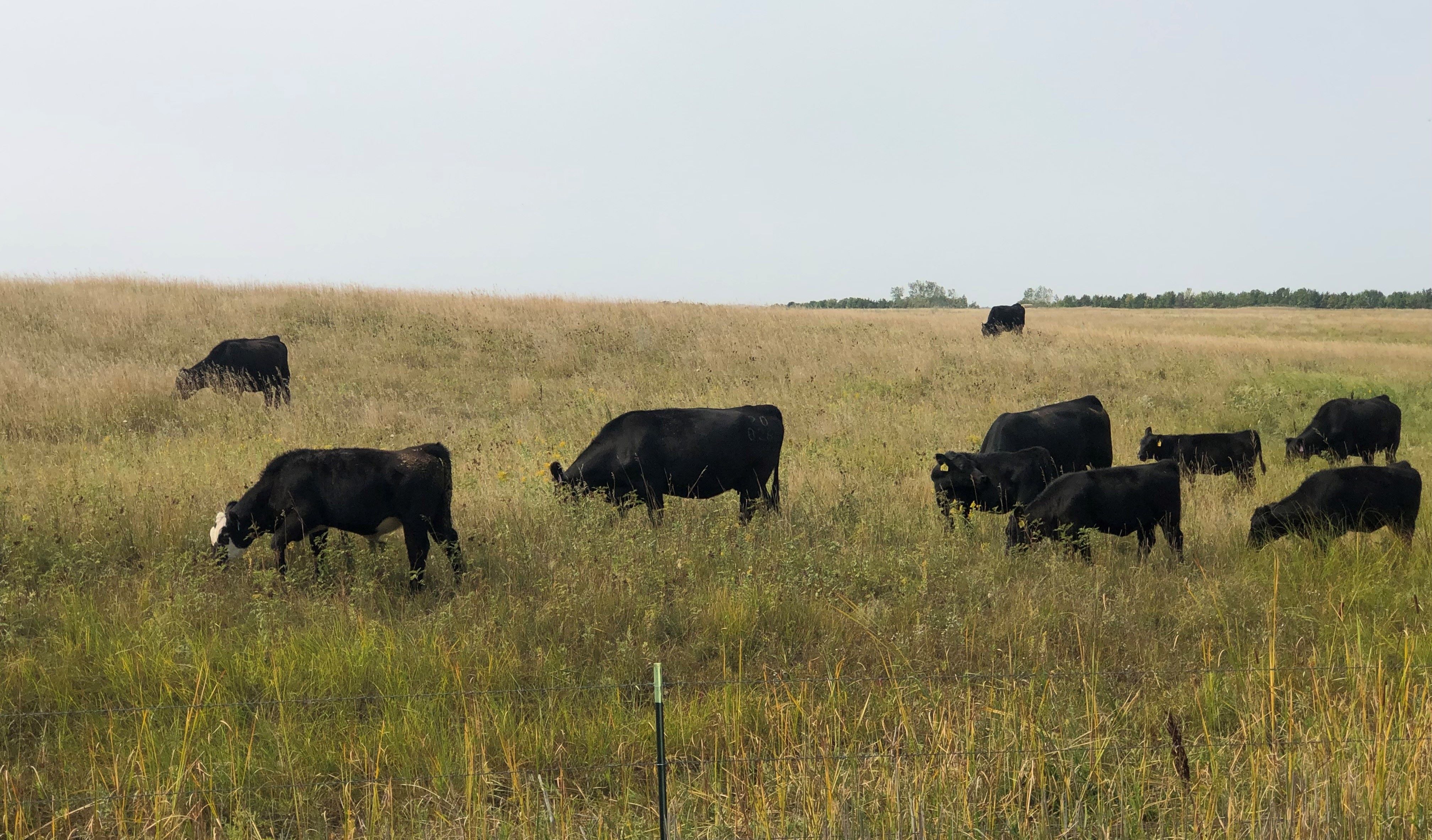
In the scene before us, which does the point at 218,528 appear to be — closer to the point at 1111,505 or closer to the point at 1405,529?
the point at 1111,505

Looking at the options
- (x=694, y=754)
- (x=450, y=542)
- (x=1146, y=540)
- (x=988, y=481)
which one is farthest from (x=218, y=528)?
(x=1146, y=540)

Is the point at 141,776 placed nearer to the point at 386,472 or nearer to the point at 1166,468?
the point at 386,472

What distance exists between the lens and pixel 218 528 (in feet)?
23.7

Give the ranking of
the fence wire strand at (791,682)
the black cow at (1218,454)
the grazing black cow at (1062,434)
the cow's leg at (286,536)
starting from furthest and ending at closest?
the black cow at (1218,454), the grazing black cow at (1062,434), the cow's leg at (286,536), the fence wire strand at (791,682)

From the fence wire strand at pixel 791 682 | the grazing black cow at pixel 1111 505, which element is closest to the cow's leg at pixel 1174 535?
the grazing black cow at pixel 1111 505

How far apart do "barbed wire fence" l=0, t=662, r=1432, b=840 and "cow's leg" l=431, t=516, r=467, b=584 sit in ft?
6.58

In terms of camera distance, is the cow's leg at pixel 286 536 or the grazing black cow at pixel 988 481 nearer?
the cow's leg at pixel 286 536

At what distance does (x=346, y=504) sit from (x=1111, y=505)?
6250mm

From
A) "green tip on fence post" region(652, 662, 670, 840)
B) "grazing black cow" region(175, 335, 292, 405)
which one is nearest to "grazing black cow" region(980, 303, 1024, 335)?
"grazing black cow" region(175, 335, 292, 405)

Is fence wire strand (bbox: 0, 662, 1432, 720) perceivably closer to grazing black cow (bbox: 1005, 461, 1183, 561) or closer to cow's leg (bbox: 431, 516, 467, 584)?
cow's leg (bbox: 431, 516, 467, 584)

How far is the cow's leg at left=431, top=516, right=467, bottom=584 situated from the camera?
286 inches

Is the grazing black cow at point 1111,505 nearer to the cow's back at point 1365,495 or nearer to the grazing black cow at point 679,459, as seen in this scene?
the cow's back at point 1365,495

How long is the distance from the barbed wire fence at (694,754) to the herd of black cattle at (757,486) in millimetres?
2130

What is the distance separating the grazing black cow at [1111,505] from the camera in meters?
7.98
